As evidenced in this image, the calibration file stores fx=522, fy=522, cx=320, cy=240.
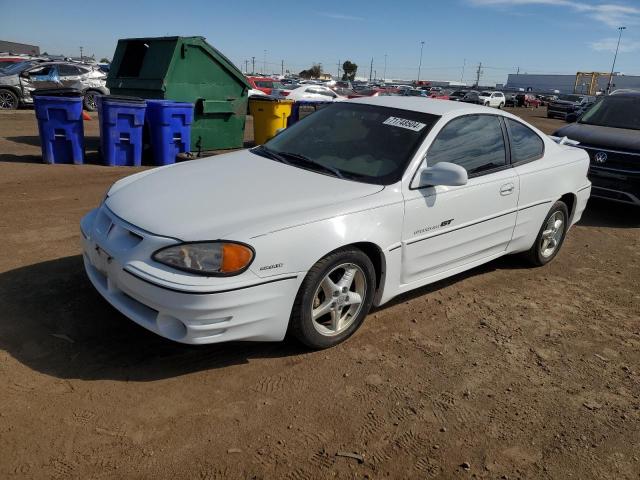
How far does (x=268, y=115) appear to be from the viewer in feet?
36.6

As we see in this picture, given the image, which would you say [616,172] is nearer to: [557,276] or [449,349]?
[557,276]

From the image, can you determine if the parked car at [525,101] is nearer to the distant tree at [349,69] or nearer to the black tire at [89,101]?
the black tire at [89,101]

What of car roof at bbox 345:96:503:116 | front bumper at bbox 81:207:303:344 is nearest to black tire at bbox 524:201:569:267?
car roof at bbox 345:96:503:116

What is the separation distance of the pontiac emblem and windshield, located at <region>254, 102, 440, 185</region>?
14.6 ft

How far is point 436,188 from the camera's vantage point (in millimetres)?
3652

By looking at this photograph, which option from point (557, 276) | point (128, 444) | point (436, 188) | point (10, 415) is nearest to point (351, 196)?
point (436, 188)

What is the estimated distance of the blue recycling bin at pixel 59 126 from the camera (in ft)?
26.4

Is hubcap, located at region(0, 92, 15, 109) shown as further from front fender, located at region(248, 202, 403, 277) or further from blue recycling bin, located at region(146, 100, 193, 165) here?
front fender, located at region(248, 202, 403, 277)

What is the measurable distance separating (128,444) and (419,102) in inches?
129

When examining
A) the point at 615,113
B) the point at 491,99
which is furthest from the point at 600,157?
the point at 491,99

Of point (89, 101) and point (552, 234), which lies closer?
point (552, 234)

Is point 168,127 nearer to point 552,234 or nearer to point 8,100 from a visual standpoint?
point 552,234

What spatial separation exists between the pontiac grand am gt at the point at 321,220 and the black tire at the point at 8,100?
598 inches

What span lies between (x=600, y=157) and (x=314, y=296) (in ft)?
19.1
